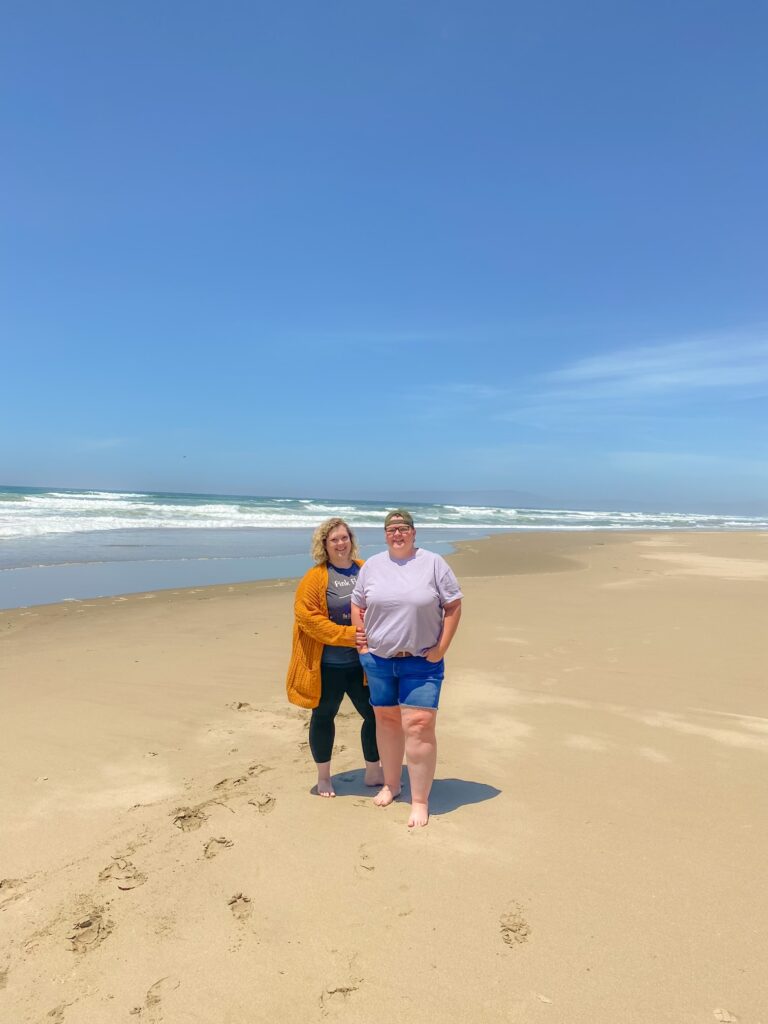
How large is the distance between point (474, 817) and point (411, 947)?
43.1 inches

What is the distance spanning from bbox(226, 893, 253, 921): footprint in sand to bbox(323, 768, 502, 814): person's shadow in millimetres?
1082

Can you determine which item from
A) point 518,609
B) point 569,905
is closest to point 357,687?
point 569,905

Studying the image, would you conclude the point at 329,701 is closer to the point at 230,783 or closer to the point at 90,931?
the point at 230,783

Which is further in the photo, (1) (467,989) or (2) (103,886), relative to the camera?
(2) (103,886)

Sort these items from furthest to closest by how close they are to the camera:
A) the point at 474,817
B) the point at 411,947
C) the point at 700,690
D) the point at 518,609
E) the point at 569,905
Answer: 1. the point at 518,609
2. the point at 700,690
3. the point at 474,817
4. the point at 569,905
5. the point at 411,947

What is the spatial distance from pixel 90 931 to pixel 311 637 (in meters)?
1.73

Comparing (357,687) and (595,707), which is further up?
(357,687)

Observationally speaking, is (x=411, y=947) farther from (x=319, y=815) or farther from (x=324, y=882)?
(x=319, y=815)

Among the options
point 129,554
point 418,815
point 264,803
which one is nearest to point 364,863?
point 418,815

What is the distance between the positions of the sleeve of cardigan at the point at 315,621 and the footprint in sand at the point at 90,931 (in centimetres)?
Result: 165

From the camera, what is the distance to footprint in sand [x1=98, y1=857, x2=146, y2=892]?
2992 millimetres

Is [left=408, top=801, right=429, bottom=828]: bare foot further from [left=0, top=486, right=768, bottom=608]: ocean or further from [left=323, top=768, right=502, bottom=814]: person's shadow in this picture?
[left=0, top=486, right=768, bottom=608]: ocean

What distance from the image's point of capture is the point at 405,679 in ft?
11.8

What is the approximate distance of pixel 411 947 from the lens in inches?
101
